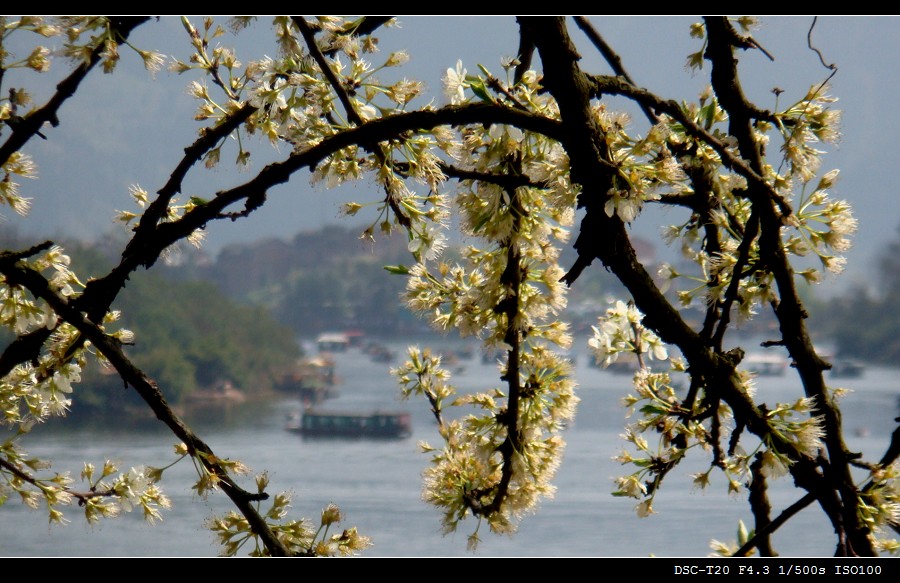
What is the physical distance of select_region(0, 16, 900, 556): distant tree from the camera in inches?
30.2

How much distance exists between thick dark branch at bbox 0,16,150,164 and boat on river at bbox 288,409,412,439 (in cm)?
161

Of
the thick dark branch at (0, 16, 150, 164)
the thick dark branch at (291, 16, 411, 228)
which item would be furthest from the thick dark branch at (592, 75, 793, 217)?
the thick dark branch at (0, 16, 150, 164)

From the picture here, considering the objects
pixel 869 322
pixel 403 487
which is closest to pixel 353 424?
pixel 403 487

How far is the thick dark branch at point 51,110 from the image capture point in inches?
31.6

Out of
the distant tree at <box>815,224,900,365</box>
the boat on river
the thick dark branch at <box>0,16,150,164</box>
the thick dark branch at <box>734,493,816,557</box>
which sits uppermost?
the distant tree at <box>815,224,900,365</box>

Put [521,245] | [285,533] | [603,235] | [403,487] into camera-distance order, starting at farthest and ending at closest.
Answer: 1. [403,487]
2. [521,245]
3. [285,533]
4. [603,235]

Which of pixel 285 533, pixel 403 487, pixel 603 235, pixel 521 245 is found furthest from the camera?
pixel 403 487

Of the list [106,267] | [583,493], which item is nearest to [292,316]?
[106,267]

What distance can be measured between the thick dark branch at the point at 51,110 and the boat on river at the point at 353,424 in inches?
63.2

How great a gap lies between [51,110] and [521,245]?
499 millimetres

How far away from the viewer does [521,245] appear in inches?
40.1

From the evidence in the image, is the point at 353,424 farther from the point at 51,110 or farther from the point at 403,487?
the point at 51,110

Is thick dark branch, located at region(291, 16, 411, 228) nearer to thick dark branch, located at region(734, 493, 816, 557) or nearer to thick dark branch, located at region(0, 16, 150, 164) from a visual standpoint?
thick dark branch, located at region(0, 16, 150, 164)
